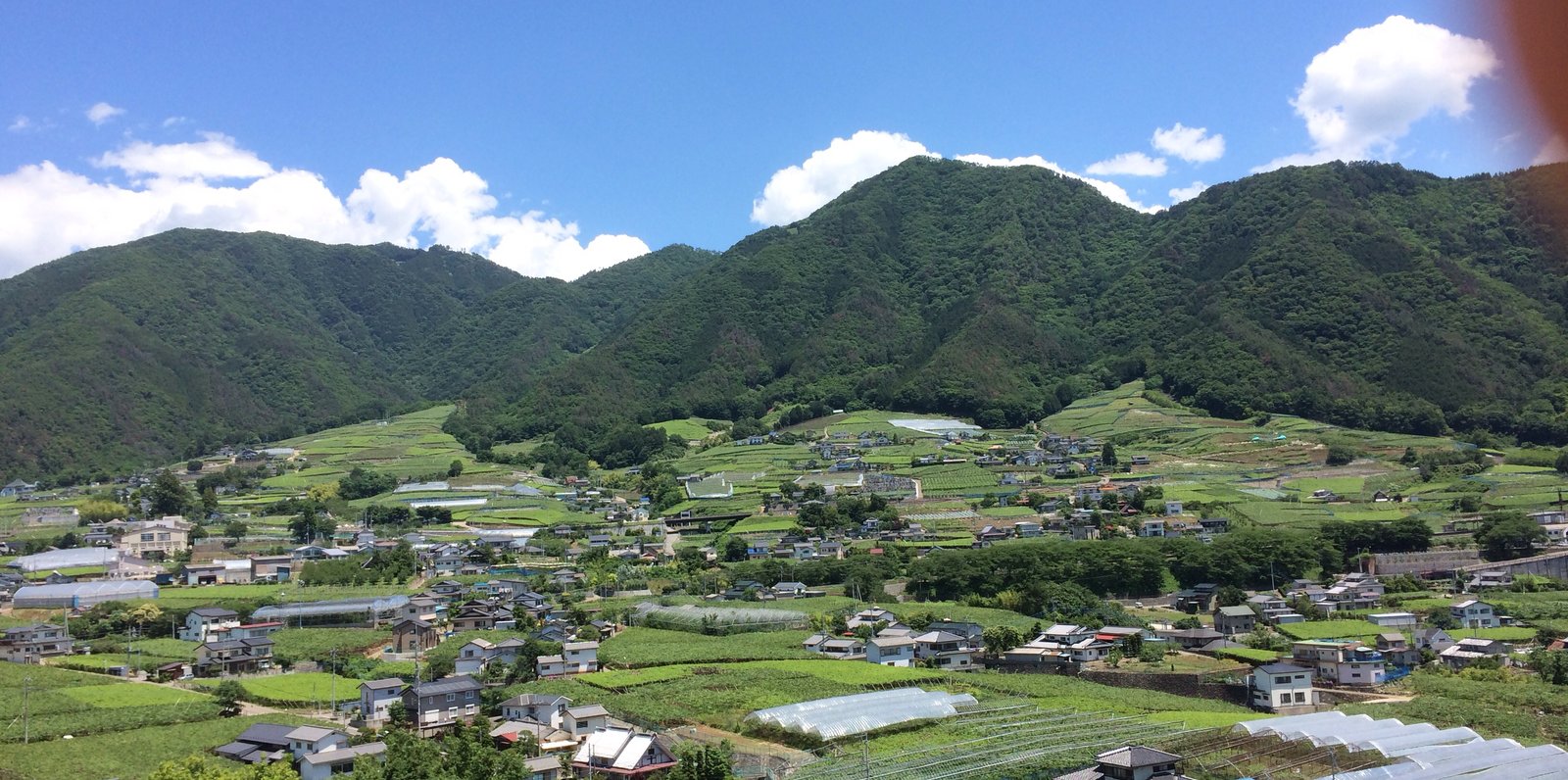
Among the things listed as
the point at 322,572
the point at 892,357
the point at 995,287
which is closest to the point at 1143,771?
the point at 322,572

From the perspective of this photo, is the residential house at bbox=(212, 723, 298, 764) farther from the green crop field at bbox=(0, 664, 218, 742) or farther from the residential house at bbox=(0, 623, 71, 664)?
the residential house at bbox=(0, 623, 71, 664)

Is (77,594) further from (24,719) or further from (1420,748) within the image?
(1420,748)

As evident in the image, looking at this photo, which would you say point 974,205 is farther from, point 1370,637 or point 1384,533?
point 1370,637

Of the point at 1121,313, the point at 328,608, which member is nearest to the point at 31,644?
the point at 328,608

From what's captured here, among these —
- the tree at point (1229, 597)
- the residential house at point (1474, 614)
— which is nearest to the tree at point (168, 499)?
the tree at point (1229, 597)

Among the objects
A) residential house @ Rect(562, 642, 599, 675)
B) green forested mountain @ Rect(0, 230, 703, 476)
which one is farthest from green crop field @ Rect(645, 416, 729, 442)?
residential house @ Rect(562, 642, 599, 675)

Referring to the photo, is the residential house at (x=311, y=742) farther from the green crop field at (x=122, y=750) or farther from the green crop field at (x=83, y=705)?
the green crop field at (x=83, y=705)
